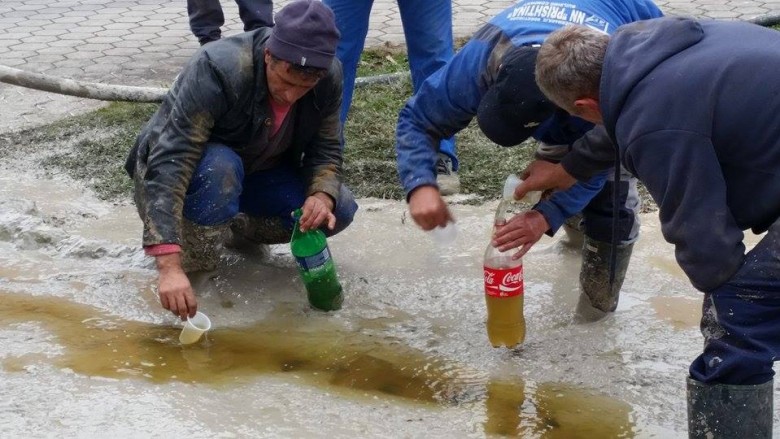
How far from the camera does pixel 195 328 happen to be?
416 cm

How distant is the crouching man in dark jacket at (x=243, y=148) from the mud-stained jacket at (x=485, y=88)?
1.52 feet

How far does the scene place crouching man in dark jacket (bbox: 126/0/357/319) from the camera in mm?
4148

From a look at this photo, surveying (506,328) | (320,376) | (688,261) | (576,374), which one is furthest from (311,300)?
(688,261)

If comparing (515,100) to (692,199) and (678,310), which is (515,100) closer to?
(692,199)

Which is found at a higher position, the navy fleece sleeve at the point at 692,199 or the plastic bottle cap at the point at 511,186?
the navy fleece sleeve at the point at 692,199

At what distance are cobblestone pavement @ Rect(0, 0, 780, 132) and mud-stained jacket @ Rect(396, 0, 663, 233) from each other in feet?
12.2

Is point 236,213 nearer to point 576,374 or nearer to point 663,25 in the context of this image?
point 576,374

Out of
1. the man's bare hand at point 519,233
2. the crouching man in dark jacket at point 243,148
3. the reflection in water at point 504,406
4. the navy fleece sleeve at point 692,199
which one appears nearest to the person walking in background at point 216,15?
the crouching man in dark jacket at point 243,148

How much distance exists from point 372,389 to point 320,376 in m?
0.22

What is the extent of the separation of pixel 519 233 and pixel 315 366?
926 mm

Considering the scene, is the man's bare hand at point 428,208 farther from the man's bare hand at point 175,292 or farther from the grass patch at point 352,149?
the grass patch at point 352,149

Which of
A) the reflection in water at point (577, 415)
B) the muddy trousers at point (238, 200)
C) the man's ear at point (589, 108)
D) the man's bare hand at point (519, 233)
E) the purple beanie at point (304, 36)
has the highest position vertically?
the man's ear at point (589, 108)

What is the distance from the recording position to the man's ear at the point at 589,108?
313cm

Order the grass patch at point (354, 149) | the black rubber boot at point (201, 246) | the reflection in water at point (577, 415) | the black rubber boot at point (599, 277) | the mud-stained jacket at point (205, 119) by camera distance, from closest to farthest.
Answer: the reflection in water at point (577, 415) < the mud-stained jacket at point (205, 119) < the black rubber boot at point (599, 277) < the black rubber boot at point (201, 246) < the grass patch at point (354, 149)
